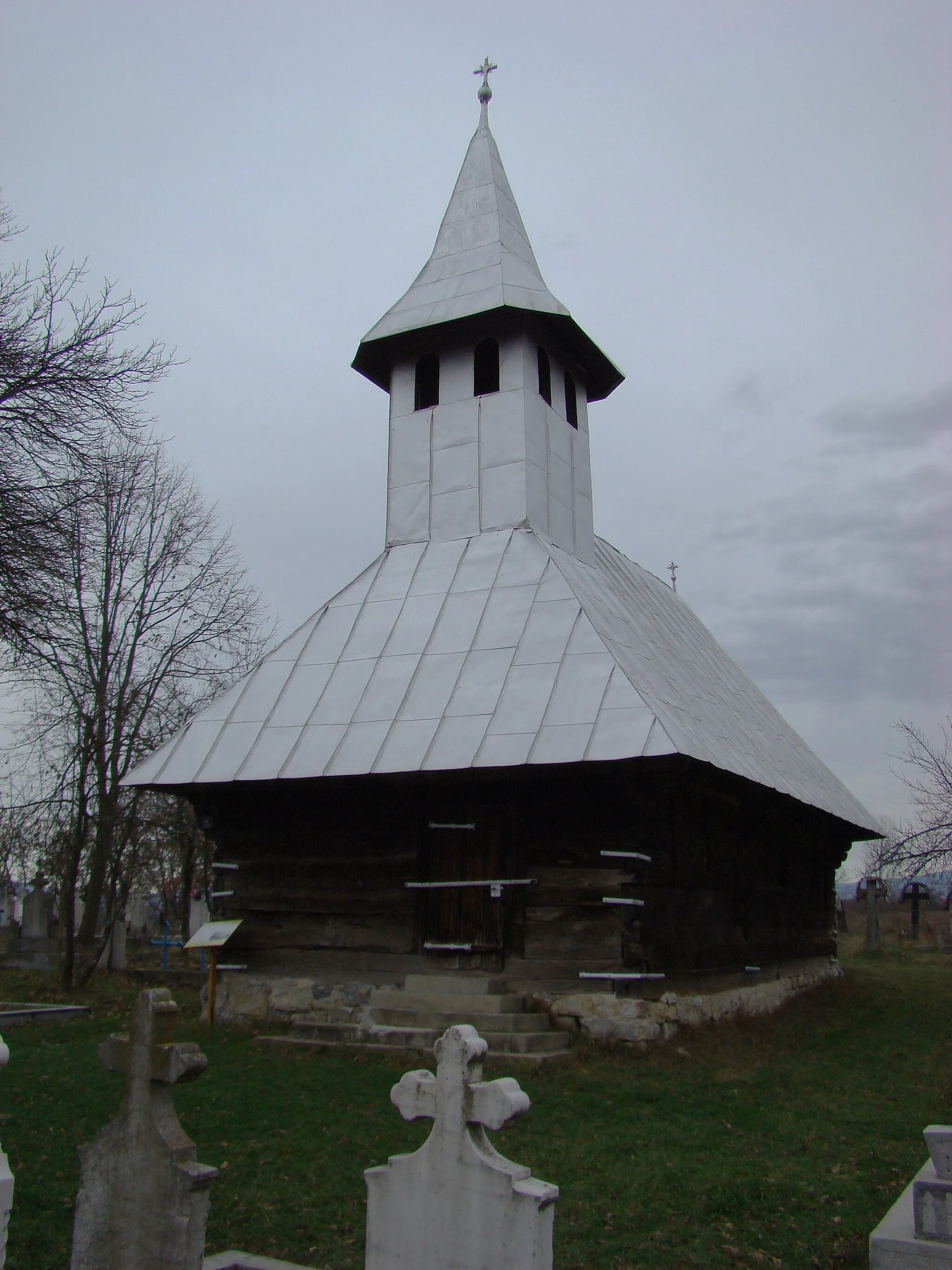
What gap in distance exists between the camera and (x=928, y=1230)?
4250 millimetres

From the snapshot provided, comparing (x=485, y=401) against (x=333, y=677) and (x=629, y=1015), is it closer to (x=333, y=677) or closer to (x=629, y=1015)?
(x=333, y=677)

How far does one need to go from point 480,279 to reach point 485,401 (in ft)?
6.54

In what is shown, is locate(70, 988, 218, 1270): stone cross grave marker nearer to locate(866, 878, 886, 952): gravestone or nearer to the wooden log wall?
the wooden log wall

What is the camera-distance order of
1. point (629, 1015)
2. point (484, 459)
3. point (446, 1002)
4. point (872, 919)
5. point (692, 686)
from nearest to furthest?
point (629, 1015) → point (446, 1002) → point (692, 686) → point (484, 459) → point (872, 919)

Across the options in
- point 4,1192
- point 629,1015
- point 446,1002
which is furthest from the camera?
point 446,1002

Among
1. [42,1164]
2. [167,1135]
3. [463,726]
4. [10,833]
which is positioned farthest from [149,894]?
[167,1135]

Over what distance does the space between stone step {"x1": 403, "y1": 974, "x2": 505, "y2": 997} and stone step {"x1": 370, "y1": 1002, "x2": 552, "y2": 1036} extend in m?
0.19

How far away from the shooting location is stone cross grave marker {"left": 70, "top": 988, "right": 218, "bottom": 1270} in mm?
3965

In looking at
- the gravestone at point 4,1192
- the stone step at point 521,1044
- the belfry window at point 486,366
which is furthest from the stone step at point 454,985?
the belfry window at point 486,366

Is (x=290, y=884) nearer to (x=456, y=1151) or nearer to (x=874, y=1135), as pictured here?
(x=874, y=1135)

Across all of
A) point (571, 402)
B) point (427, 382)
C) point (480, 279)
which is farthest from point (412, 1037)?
point (480, 279)

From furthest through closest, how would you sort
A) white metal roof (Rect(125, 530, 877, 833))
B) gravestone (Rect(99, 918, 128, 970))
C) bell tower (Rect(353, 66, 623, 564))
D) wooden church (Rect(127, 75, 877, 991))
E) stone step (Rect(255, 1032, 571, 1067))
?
gravestone (Rect(99, 918, 128, 970)) → bell tower (Rect(353, 66, 623, 564)) → wooden church (Rect(127, 75, 877, 991)) → white metal roof (Rect(125, 530, 877, 833)) → stone step (Rect(255, 1032, 571, 1067))

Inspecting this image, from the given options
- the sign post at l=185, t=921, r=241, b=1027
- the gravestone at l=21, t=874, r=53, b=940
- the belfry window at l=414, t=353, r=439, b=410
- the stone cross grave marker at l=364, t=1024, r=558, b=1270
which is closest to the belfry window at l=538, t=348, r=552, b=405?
the belfry window at l=414, t=353, r=439, b=410

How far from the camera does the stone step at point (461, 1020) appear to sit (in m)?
9.38
